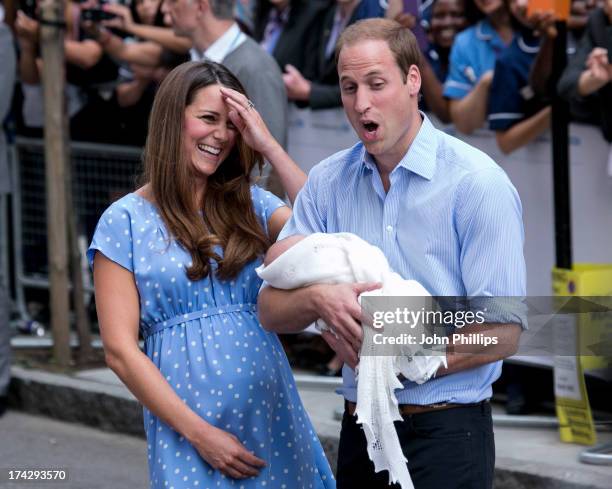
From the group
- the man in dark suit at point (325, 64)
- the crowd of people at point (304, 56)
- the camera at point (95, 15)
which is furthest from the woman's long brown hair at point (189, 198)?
the camera at point (95, 15)

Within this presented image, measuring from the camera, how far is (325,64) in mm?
6973

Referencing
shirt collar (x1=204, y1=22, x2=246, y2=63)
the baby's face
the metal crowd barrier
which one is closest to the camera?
the baby's face

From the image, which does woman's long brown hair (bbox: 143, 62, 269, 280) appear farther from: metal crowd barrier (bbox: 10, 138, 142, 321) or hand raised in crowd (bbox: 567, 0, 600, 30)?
metal crowd barrier (bbox: 10, 138, 142, 321)

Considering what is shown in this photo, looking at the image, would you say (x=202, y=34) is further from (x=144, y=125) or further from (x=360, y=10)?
(x=144, y=125)

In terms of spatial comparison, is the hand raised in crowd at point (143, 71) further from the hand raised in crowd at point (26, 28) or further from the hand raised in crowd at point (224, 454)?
the hand raised in crowd at point (224, 454)

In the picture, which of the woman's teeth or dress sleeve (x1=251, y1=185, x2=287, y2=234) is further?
dress sleeve (x1=251, y1=185, x2=287, y2=234)

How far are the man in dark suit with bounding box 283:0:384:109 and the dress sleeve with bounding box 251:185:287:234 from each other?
295cm

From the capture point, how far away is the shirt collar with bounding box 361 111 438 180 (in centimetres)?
302

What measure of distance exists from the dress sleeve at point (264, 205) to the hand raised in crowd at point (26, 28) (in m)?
4.29

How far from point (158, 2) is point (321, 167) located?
503 cm

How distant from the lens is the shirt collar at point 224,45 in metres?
5.98

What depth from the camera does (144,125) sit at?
26.9 ft

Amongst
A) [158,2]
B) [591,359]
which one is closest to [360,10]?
[158,2]

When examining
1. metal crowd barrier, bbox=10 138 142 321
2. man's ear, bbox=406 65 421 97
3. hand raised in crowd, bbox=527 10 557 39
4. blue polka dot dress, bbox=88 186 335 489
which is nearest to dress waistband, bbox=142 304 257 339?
blue polka dot dress, bbox=88 186 335 489
